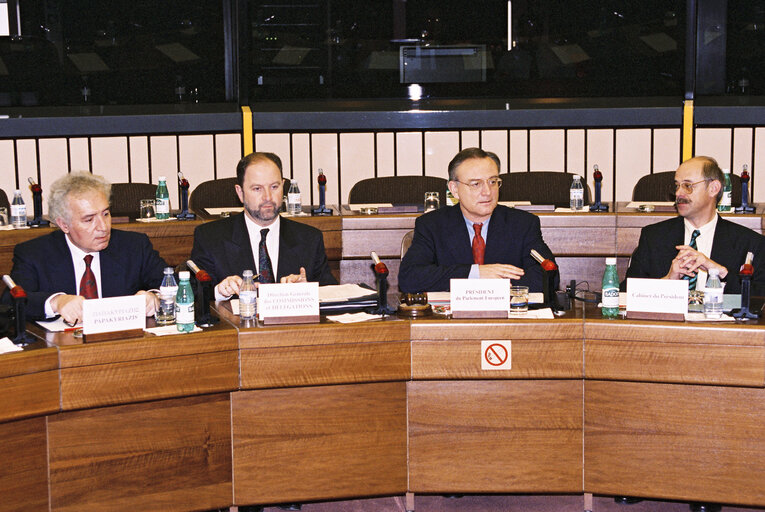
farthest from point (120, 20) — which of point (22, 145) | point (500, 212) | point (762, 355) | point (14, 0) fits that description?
point (762, 355)

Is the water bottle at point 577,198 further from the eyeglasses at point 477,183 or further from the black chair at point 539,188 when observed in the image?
the eyeglasses at point 477,183

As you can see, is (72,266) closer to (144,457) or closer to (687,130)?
(144,457)

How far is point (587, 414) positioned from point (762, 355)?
526mm

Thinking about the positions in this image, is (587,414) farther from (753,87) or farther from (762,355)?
(753,87)

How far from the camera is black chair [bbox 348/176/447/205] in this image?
533cm

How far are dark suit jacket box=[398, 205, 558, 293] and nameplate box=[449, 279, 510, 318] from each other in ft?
2.33

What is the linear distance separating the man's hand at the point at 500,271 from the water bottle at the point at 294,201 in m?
1.69

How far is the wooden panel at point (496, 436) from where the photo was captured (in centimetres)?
306

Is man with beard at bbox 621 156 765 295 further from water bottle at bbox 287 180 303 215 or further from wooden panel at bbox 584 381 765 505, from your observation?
water bottle at bbox 287 180 303 215

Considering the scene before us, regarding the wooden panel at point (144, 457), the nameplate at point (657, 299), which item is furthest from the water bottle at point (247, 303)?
the nameplate at point (657, 299)

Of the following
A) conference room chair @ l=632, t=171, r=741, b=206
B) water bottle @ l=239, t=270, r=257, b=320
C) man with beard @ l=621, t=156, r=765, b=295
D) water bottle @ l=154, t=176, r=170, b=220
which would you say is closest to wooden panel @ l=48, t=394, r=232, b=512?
water bottle @ l=239, t=270, r=257, b=320

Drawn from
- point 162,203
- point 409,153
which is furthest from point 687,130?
point 162,203

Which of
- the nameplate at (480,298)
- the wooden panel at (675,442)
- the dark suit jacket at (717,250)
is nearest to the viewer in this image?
the wooden panel at (675,442)

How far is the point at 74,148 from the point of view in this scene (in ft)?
21.9
